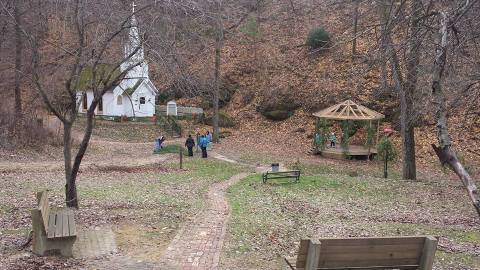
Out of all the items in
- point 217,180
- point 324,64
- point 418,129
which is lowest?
point 217,180

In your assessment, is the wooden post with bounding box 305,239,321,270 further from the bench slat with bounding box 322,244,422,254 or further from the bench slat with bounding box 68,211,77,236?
the bench slat with bounding box 68,211,77,236

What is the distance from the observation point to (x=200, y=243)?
9047 mm

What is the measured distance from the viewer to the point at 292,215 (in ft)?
40.7

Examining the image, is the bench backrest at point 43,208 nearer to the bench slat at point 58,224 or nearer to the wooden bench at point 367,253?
the bench slat at point 58,224

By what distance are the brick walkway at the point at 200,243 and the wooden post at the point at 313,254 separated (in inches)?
88.0

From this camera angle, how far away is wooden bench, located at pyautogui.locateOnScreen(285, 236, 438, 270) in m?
5.98

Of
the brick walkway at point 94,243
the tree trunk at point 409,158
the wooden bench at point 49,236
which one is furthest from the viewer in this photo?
the tree trunk at point 409,158

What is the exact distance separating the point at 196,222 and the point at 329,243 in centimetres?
525

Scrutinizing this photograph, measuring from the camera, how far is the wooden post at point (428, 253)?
20.9 ft

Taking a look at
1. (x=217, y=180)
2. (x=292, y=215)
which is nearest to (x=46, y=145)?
(x=217, y=180)

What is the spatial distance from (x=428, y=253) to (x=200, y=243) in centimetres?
406

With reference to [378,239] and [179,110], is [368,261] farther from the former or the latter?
[179,110]

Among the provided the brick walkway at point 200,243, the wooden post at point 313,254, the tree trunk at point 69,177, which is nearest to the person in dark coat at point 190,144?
the brick walkway at point 200,243

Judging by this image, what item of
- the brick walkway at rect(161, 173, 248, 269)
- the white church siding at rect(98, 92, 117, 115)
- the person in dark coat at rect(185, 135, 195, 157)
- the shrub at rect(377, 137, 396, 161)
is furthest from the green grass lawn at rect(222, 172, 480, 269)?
the white church siding at rect(98, 92, 117, 115)
